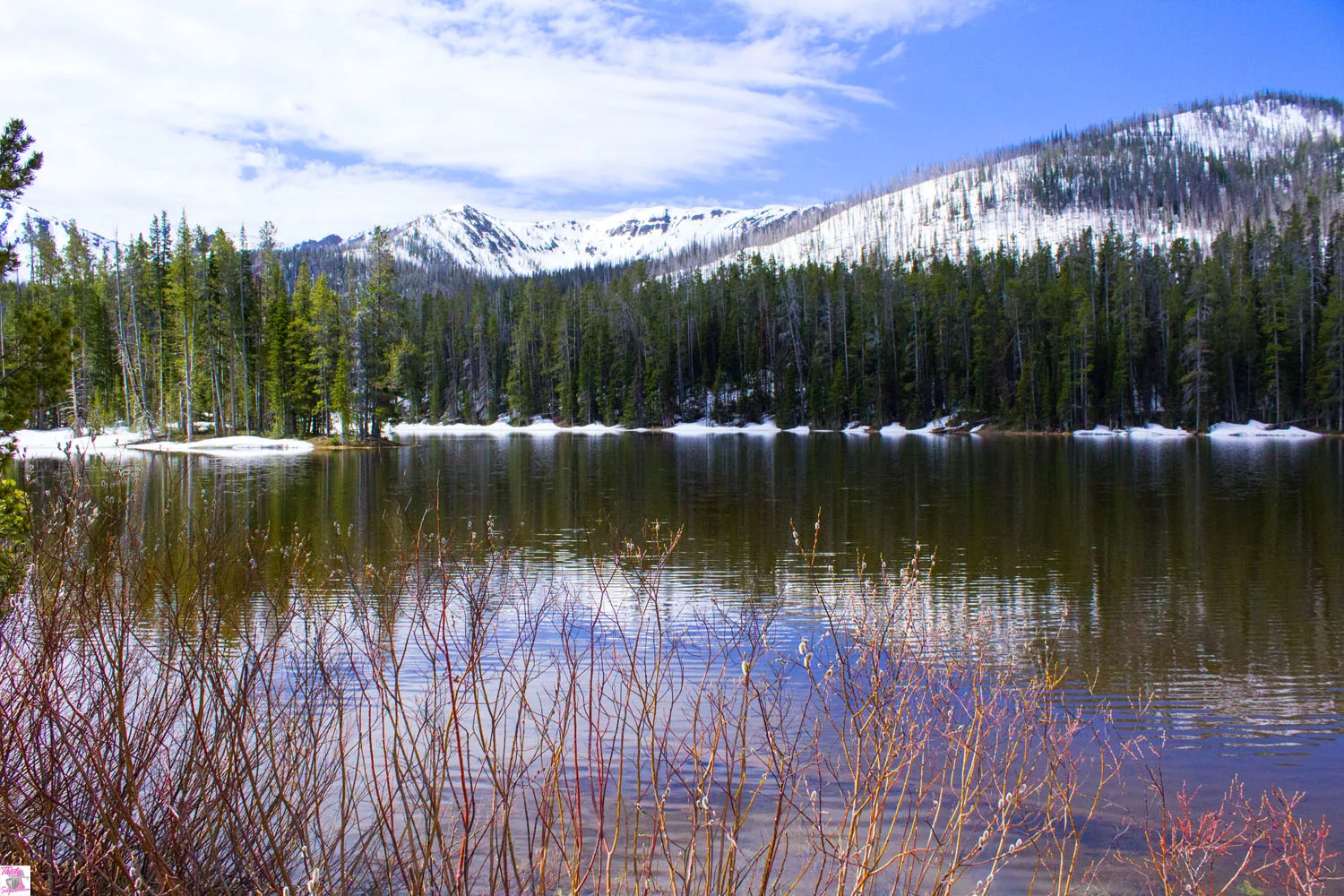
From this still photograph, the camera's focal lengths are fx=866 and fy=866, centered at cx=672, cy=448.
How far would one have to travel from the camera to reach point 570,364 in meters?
94.9

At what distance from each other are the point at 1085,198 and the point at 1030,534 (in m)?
175

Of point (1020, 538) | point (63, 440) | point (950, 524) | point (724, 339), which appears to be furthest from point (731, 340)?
point (1020, 538)

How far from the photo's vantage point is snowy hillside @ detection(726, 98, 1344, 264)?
513 ft

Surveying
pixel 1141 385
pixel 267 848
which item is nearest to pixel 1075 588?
pixel 267 848

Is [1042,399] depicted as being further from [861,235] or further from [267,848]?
[861,235]

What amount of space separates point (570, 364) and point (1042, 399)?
158ft

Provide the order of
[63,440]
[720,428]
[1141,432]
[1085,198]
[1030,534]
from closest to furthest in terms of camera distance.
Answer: [1030,534] → [63,440] → [1141,432] → [720,428] → [1085,198]

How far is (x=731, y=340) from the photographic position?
91688 millimetres

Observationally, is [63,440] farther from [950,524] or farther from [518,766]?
[518,766]

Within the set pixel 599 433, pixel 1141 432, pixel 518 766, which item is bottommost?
pixel 518 766

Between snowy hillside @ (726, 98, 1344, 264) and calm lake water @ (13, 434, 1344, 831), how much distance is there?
122 metres

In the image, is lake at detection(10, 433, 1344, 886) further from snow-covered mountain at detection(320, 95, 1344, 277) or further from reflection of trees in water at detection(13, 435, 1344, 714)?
snow-covered mountain at detection(320, 95, 1344, 277)

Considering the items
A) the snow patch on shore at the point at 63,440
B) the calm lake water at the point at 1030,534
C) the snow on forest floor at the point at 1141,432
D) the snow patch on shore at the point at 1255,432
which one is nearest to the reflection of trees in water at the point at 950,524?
the calm lake water at the point at 1030,534

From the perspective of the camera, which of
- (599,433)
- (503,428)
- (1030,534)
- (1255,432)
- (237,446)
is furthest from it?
(503,428)
